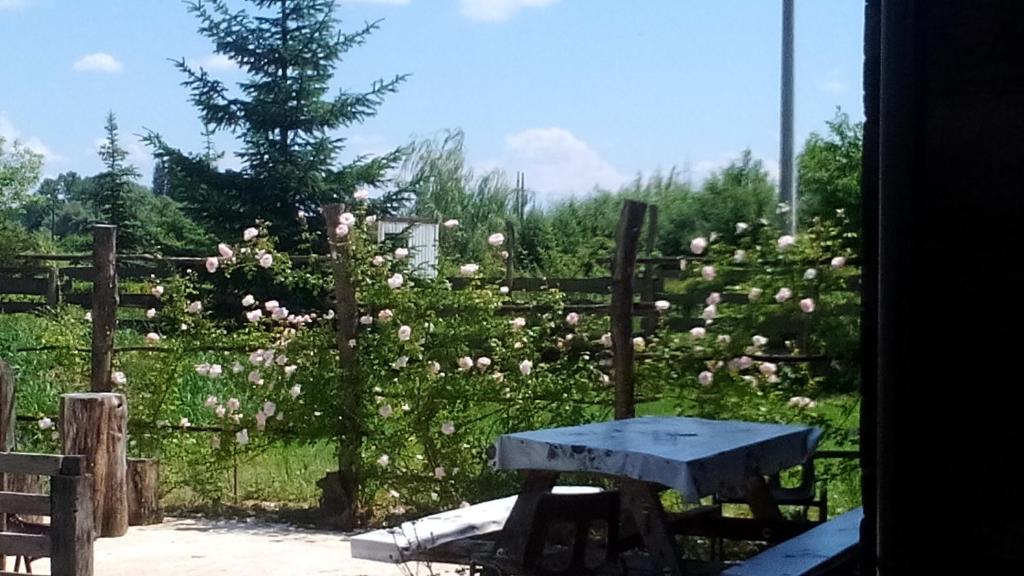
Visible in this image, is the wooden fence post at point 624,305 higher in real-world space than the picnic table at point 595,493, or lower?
higher

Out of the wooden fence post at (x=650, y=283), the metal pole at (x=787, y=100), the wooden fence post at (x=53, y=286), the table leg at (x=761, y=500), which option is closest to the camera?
the table leg at (x=761, y=500)

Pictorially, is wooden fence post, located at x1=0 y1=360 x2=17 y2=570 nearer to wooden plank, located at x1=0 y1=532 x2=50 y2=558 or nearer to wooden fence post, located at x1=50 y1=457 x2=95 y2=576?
wooden plank, located at x1=0 y1=532 x2=50 y2=558

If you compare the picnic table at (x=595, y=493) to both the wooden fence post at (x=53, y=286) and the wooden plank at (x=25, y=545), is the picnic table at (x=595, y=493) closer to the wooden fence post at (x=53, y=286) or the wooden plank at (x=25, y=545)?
the wooden plank at (x=25, y=545)

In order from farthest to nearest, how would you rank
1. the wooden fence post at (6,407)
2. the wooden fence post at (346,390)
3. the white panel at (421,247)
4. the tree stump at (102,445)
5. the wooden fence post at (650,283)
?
the white panel at (421,247)
the wooden fence post at (346,390)
the tree stump at (102,445)
the wooden fence post at (650,283)
the wooden fence post at (6,407)

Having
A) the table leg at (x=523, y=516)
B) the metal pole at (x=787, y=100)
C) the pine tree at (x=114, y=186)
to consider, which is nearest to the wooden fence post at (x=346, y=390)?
the table leg at (x=523, y=516)

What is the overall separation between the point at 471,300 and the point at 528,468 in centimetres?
350

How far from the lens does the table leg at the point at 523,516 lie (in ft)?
16.3

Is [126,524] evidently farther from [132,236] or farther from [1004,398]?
[132,236]

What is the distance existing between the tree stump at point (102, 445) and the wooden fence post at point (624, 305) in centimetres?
308

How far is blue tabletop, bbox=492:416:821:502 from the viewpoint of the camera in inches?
184

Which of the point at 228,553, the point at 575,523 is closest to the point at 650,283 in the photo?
the point at 228,553

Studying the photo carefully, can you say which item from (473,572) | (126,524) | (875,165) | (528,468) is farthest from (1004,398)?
(126,524)

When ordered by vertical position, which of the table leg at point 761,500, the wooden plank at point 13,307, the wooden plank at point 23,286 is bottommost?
the table leg at point 761,500

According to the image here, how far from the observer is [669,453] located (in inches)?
188
